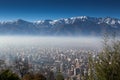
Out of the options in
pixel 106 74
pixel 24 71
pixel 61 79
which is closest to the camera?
pixel 106 74

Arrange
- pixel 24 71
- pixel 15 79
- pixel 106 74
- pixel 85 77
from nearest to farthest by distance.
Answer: pixel 106 74 → pixel 85 77 → pixel 15 79 → pixel 24 71

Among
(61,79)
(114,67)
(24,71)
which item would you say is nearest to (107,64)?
(114,67)

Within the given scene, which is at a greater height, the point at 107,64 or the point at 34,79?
the point at 107,64

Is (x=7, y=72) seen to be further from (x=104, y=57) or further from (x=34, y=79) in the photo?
(x=104, y=57)

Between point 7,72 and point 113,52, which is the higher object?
point 113,52

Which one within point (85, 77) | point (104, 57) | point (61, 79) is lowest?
point (61, 79)

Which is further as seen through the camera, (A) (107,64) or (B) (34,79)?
(B) (34,79)

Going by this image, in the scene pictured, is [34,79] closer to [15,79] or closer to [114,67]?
[15,79]

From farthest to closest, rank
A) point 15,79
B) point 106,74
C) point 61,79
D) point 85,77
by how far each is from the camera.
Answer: point 61,79 → point 15,79 → point 85,77 → point 106,74

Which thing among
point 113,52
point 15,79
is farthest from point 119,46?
point 15,79
